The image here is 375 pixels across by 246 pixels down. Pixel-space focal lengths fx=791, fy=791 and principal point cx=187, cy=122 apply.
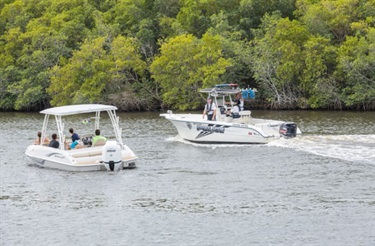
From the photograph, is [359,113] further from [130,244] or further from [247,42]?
[130,244]

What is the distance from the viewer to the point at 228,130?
41.0 m

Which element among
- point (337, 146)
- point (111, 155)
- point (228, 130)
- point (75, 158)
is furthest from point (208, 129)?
point (75, 158)

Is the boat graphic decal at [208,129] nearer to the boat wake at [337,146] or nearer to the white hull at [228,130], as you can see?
the white hull at [228,130]

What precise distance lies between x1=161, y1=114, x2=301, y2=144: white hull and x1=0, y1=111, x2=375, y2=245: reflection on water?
0.67 meters

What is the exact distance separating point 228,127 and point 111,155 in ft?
31.5

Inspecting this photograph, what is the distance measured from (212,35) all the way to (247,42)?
133 inches

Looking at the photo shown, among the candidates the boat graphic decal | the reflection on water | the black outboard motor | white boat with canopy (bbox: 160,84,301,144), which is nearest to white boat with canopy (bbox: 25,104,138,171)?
the reflection on water

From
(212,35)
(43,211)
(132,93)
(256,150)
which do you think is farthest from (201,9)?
(43,211)

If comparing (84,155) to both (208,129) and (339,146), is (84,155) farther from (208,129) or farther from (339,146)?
(339,146)

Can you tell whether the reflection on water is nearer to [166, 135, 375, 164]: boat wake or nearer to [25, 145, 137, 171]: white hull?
[166, 135, 375, 164]: boat wake

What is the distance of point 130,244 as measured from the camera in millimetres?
22625

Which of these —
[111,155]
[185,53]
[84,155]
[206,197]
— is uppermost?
[185,53]

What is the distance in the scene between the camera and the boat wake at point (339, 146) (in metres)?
34.4

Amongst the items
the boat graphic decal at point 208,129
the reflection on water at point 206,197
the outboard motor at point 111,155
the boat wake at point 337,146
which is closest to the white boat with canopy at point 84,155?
the outboard motor at point 111,155
